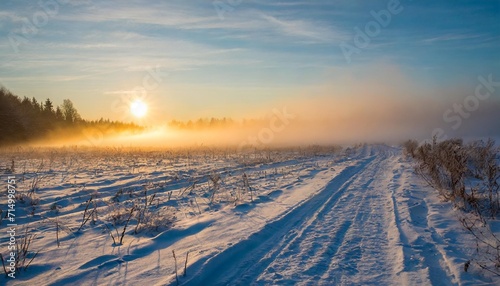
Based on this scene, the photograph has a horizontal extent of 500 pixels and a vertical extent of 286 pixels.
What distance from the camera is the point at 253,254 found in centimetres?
461

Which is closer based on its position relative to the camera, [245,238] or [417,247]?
[417,247]

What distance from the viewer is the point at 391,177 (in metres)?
12.6

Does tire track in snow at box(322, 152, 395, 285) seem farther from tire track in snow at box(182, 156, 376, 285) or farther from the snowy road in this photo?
tire track in snow at box(182, 156, 376, 285)

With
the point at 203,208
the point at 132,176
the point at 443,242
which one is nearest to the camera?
the point at 443,242

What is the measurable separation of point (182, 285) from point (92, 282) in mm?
1168

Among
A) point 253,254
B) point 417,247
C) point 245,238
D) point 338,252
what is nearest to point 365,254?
point 338,252

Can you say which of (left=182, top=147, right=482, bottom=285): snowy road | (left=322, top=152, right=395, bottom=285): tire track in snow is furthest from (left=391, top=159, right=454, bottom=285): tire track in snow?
(left=322, top=152, right=395, bottom=285): tire track in snow

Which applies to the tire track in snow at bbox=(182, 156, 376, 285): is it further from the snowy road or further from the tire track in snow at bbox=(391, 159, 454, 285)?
the tire track in snow at bbox=(391, 159, 454, 285)

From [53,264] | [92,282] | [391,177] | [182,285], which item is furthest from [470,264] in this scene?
[391,177]

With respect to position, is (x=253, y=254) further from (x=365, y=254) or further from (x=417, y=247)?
(x=417, y=247)

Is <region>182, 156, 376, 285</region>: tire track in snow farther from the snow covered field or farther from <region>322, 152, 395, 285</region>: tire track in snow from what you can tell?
<region>322, 152, 395, 285</region>: tire track in snow

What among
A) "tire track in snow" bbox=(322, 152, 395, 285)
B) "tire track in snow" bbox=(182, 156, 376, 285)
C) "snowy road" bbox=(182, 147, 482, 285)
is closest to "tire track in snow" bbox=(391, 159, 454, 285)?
"snowy road" bbox=(182, 147, 482, 285)

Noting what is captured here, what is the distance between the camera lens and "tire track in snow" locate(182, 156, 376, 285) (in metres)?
3.89

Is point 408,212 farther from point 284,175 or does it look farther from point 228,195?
point 284,175
